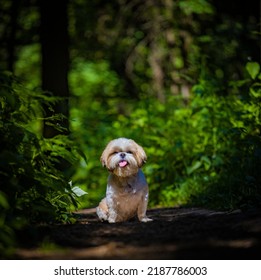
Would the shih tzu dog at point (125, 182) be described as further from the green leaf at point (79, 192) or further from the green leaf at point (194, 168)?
the green leaf at point (194, 168)

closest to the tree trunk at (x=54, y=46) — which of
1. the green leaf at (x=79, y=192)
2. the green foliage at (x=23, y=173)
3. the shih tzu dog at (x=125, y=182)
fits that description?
the green foliage at (x=23, y=173)

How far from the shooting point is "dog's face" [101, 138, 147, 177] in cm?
602

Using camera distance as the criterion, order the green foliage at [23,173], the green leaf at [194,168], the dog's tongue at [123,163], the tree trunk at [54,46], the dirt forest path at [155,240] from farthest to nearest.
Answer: the green leaf at [194,168]
the tree trunk at [54,46]
the dog's tongue at [123,163]
the green foliage at [23,173]
the dirt forest path at [155,240]

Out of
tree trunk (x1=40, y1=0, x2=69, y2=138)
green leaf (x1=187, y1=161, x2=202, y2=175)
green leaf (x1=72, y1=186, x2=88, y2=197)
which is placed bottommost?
green leaf (x1=187, y1=161, x2=202, y2=175)

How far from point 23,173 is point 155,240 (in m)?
1.25

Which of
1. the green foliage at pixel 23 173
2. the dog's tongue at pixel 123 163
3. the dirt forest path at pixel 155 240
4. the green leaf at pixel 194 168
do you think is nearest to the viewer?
the dirt forest path at pixel 155 240

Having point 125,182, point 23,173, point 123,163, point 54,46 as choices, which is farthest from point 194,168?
point 23,173

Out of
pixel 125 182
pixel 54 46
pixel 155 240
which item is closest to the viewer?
pixel 155 240

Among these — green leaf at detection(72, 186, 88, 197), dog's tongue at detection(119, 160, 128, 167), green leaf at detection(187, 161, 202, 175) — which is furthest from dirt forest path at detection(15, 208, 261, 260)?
green leaf at detection(187, 161, 202, 175)

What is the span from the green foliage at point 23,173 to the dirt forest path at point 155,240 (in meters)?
0.20

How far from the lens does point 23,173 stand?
524 centimetres

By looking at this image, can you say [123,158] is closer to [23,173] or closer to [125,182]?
[125,182]

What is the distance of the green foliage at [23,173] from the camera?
469 centimetres

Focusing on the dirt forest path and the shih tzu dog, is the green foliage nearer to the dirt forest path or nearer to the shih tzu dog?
the dirt forest path
